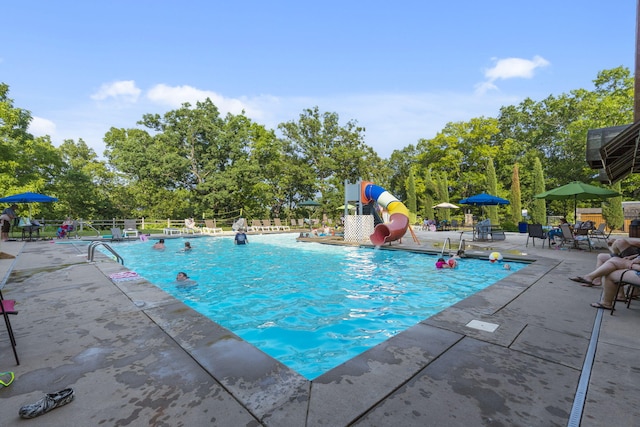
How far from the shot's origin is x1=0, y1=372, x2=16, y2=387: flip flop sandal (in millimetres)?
2169

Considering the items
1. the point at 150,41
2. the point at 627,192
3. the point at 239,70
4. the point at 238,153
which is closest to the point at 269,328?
the point at 150,41

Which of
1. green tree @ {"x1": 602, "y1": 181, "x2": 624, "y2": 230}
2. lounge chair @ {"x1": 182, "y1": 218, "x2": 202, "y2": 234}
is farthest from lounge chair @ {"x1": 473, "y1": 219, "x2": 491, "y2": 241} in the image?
lounge chair @ {"x1": 182, "y1": 218, "x2": 202, "y2": 234}

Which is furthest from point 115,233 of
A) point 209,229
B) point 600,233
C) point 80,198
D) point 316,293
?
point 600,233

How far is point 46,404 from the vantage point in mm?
→ 1828

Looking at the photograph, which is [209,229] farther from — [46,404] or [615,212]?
[615,212]

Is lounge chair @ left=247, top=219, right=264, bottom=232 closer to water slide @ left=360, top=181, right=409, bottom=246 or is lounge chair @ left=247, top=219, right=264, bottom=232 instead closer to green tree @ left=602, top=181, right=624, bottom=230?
water slide @ left=360, top=181, right=409, bottom=246

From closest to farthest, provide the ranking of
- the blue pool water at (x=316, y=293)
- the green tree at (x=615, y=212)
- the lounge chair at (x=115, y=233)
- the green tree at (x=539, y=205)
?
the blue pool water at (x=316, y=293) → the lounge chair at (x=115, y=233) → the green tree at (x=615, y=212) → the green tree at (x=539, y=205)

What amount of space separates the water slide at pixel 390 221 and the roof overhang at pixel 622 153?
6931 millimetres

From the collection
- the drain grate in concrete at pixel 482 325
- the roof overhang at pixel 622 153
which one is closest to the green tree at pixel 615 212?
the roof overhang at pixel 622 153

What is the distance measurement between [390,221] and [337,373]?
11673 mm

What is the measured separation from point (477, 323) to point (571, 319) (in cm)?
125

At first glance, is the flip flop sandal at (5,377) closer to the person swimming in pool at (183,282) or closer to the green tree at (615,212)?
the person swimming in pool at (183,282)

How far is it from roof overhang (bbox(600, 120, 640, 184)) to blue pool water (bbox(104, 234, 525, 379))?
3577 millimetres

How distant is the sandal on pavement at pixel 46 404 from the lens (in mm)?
1784
